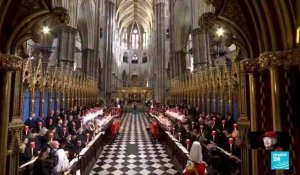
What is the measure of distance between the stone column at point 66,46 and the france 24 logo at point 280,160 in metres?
14.4

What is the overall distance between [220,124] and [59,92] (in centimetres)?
942

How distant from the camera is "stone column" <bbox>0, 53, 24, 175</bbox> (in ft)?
10.7

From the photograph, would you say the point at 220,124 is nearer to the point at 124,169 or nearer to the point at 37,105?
the point at 124,169

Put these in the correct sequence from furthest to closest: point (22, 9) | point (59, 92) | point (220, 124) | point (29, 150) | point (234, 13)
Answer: point (59, 92) < point (220, 124) < point (29, 150) < point (234, 13) < point (22, 9)

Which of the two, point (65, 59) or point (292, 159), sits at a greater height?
point (65, 59)

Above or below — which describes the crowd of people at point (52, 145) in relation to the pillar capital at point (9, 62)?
below

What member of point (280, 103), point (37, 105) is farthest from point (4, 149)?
point (37, 105)

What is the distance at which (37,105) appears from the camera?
10336 mm

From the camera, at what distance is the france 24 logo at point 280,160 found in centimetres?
264

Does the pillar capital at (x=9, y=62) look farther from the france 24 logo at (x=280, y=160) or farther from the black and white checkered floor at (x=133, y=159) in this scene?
the black and white checkered floor at (x=133, y=159)

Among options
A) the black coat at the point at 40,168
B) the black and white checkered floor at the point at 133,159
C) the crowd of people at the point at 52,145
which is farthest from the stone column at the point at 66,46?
the black coat at the point at 40,168

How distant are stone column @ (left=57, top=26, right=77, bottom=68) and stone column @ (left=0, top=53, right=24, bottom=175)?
11.8 metres

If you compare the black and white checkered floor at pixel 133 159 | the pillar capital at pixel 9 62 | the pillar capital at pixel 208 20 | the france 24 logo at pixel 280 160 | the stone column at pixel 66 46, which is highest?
the stone column at pixel 66 46

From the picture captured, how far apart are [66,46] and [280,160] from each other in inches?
600
